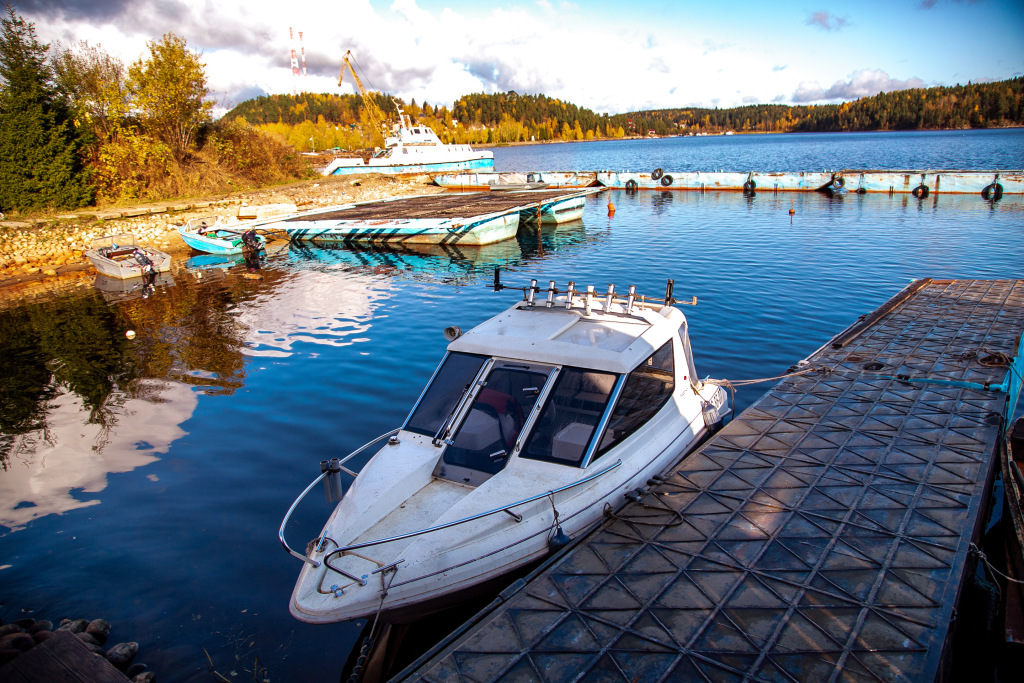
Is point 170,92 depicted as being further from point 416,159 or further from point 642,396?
point 642,396

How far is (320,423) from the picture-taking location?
11.8m

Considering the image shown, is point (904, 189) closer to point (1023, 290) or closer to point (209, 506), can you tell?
point (1023, 290)

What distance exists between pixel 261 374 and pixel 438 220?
60.9 ft

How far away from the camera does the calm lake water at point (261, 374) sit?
7.28 metres

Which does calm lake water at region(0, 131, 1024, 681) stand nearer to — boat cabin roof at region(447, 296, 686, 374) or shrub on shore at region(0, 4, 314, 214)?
boat cabin roof at region(447, 296, 686, 374)

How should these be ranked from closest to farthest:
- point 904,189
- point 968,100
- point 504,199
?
point 504,199 < point 904,189 < point 968,100

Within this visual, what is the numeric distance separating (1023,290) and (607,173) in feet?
144

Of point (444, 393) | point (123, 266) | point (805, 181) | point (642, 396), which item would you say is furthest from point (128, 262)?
point (805, 181)

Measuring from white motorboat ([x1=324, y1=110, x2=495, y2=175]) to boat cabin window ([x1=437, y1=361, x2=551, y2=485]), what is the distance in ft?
222

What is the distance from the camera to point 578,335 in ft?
26.7

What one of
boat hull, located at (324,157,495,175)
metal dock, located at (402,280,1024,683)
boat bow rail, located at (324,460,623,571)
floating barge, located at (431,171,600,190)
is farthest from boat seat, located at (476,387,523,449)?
boat hull, located at (324,157,495,175)

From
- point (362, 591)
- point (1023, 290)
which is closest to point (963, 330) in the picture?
point (1023, 290)

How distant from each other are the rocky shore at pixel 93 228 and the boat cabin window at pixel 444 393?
27.6m

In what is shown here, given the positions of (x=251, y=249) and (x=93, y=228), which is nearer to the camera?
(x=251, y=249)
